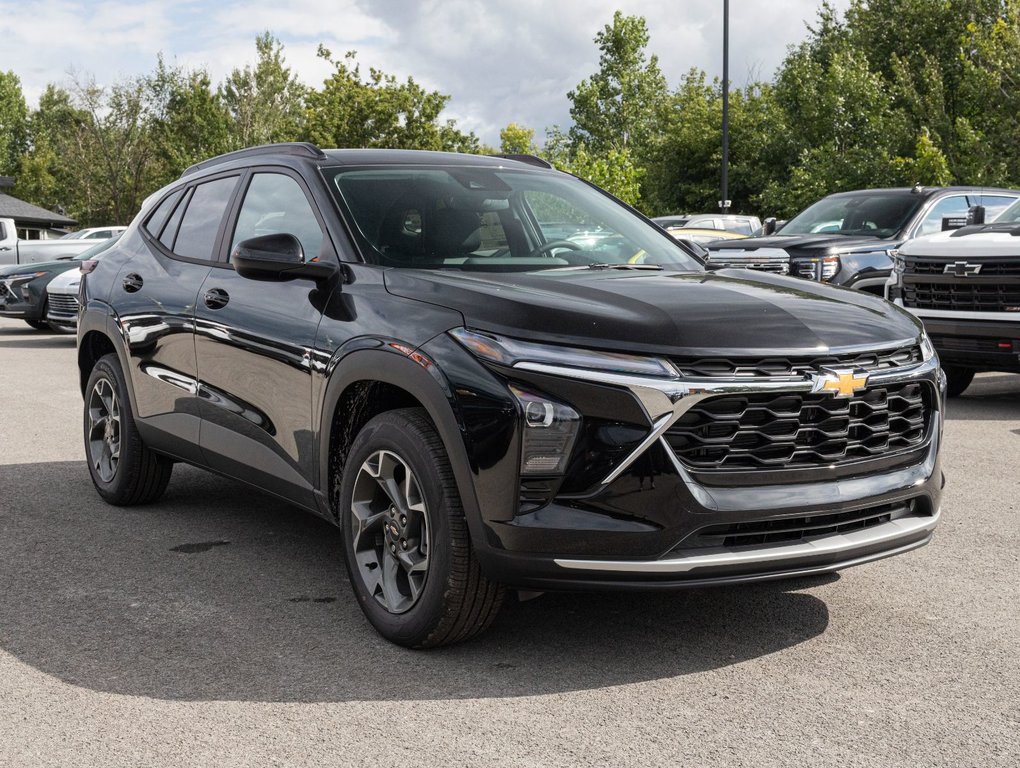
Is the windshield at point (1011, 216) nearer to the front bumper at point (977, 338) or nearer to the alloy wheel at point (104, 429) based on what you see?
the front bumper at point (977, 338)

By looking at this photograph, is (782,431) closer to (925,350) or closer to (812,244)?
(925,350)

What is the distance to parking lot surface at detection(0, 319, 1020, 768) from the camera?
3377 mm

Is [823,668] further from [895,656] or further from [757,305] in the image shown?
[757,305]

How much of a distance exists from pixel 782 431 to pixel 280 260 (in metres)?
1.92

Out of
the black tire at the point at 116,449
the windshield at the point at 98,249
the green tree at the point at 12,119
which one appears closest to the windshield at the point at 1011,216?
the black tire at the point at 116,449

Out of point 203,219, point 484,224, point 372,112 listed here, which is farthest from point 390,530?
point 372,112

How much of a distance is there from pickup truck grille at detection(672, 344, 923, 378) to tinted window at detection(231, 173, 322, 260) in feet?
5.74

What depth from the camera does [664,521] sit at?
12.0 feet

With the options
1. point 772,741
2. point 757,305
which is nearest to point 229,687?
point 772,741

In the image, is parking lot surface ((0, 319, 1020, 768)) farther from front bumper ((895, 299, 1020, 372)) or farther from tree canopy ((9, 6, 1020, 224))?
tree canopy ((9, 6, 1020, 224))

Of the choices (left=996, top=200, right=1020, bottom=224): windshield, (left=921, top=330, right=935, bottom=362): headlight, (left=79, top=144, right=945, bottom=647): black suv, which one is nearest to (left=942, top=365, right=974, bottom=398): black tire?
(left=996, top=200, right=1020, bottom=224): windshield

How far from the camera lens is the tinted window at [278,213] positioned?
492cm

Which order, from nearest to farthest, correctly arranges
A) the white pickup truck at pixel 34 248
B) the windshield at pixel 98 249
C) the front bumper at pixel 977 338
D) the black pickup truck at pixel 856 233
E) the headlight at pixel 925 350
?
the headlight at pixel 925 350
the front bumper at pixel 977 338
the black pickup truck at pixel 856 233
the windshield at pixel 98 249
the white pickup truck at pixel 34 248

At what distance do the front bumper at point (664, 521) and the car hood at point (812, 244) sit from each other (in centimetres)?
915
